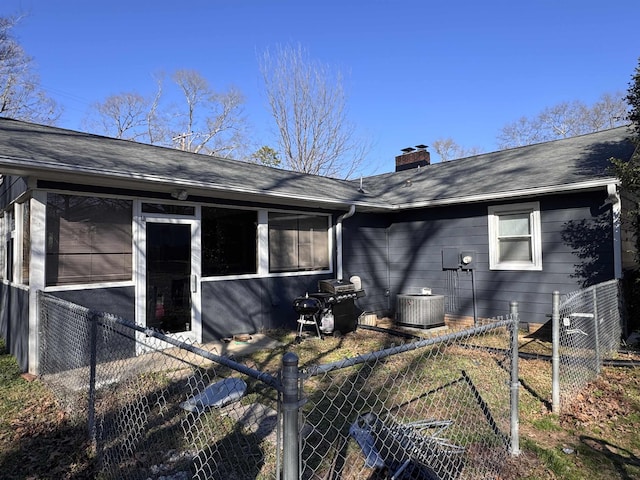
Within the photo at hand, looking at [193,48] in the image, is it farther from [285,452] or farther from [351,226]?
[285,452]

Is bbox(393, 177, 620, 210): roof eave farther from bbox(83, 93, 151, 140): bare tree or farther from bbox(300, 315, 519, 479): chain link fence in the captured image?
bbox(83, 93, 151, 140): bare tree

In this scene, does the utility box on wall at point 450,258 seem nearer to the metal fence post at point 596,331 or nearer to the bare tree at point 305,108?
the metal fence post at point 596,331

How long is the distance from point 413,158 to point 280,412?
1372cm

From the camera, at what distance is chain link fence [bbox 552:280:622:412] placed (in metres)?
3.67

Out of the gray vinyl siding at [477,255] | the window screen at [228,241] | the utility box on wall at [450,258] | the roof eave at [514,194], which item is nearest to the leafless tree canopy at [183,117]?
the gray vinyl siding at [477,255]

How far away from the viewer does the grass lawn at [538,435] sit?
2.82m

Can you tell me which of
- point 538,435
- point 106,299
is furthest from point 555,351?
point 106,299

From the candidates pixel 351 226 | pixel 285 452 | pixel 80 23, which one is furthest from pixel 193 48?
pixel 285 452

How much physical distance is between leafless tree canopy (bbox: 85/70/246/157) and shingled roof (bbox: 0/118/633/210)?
16879 millimetres

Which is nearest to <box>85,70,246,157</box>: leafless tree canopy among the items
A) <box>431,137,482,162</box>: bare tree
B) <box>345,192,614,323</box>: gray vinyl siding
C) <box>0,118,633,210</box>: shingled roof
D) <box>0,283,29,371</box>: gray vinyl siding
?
<box>431,137,482,162</box>: bare tree

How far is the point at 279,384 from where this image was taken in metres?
1.34

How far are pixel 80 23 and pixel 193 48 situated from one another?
4296 millimetres

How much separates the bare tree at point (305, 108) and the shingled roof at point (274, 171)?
9.75m

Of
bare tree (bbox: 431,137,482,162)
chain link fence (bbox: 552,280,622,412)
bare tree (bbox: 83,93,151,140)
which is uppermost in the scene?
bare tree (bbox: 83,93,151,140)
